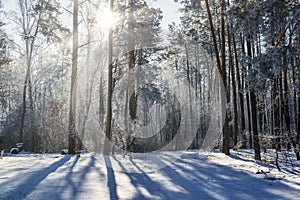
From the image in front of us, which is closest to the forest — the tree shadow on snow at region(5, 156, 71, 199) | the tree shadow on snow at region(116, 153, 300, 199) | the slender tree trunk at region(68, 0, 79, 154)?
the slender tree trunk at region(68, 0, 79, 154)

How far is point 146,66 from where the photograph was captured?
17.3m

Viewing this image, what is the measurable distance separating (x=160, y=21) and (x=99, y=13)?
6.65 meters

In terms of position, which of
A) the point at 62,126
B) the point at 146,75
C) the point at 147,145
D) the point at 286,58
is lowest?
the point at 147,145

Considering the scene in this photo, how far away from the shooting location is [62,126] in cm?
1600

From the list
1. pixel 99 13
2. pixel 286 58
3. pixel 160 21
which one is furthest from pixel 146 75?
pixel 286 58

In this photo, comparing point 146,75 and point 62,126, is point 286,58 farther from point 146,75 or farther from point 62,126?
point 62,126

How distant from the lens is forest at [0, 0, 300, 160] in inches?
330

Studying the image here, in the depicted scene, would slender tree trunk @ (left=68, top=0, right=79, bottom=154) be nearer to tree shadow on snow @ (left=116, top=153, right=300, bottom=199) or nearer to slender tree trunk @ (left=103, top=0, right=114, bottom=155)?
slender tree trunk @ (left=103, top=0, right=114, bottom=155)

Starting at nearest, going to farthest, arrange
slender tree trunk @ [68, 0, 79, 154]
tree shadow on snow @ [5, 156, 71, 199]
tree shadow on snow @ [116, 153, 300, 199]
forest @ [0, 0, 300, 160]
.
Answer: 1. tree shadow on snow @ [5, 156, 71, 199]
2. tree shadow on snow @ [116, 153, 300, 199]
3. forest @ [0, 0, 300, 160]
4. slender tree trunk @ [68, 0, 79, 154]

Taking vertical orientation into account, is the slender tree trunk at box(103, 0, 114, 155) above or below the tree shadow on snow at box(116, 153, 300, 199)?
above

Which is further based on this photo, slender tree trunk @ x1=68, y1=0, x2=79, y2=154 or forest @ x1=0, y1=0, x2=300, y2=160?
slender tree trunk @ x1=68, y1=0, x2=79, y2=154

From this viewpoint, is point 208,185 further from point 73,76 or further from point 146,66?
point 146,66

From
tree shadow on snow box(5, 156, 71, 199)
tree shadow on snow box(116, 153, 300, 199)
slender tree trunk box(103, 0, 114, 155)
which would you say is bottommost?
tree shadow on snow box(116, 153, 300, 199)

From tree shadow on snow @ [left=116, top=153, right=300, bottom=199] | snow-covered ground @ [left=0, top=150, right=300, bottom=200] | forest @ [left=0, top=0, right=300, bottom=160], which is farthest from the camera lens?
forest @ [left=0, top=0, right=300, bottom=160]
